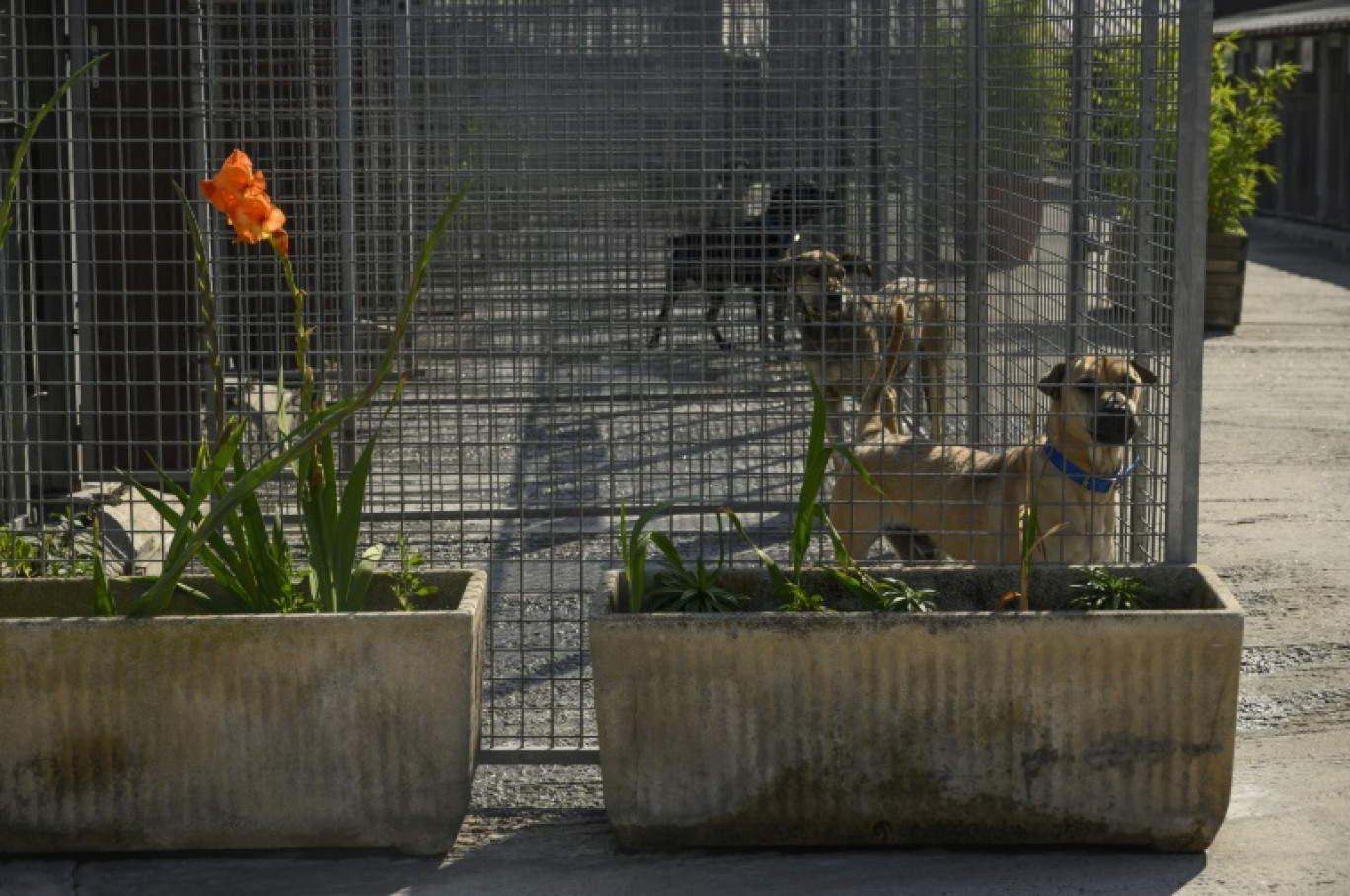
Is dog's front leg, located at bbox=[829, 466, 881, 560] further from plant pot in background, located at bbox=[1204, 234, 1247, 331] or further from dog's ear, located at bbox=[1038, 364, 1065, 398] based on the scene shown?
plant pot in background, located at bbox=[1204, 234, 1247, 331]

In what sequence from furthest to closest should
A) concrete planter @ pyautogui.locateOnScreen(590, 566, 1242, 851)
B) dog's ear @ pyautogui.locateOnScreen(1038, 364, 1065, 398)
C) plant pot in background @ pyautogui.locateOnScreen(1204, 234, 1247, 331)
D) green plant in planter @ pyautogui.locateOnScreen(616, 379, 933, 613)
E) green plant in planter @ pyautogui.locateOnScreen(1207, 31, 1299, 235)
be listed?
green plant in planter @ pyautogui.locateOnScreen(1207, 31, 1299, 235) < plant pot in background @ pyautogui.locateOnScreen(1204, 234, 1247, 331) < dog's ear @ pyautogui.locateOnScreen(1038, 364, 1065, 398) < green plant in planter @ pyautogui.locateOnScreen(616, 379, 933, 613) < concrete planter @ pyautogui.locateOnScreen(590, 566, 1242, 851)

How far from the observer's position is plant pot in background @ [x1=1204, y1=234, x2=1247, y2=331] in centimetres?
1472

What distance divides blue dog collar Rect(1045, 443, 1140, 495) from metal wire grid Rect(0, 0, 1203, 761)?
0.30 ft

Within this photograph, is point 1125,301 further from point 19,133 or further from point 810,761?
point 19,133

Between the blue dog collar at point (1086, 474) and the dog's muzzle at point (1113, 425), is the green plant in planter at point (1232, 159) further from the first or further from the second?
the dog's muzzle at point (1113, 425)

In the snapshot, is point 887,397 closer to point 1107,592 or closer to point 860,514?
point 860,514

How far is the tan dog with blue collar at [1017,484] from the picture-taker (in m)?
4.78

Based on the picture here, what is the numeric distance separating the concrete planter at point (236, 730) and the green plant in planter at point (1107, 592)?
1385 millimetres

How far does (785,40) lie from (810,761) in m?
6.22

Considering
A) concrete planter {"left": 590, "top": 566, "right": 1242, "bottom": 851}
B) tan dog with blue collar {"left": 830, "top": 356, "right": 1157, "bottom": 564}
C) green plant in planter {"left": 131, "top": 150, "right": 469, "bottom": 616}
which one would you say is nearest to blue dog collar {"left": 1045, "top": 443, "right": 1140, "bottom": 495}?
tan dog with blue collar {"left": 830, "top": 356, "right": 1157, "bottom": 564}

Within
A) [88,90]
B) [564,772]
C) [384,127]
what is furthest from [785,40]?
[564,772]

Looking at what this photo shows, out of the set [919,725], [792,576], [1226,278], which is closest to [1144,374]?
[792,576]

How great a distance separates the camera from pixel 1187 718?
4.15m

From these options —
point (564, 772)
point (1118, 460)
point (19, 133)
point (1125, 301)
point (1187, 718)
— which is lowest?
point (564, 772)
